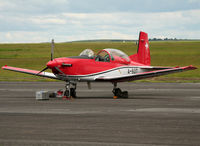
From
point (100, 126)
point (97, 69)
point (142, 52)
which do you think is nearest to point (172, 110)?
point (100, 126)

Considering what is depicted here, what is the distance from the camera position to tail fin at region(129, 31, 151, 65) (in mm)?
25234

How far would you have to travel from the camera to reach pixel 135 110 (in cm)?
1505

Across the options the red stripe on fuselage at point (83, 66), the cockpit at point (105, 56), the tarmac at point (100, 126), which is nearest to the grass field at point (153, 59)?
the cockpit at point (105, 56)

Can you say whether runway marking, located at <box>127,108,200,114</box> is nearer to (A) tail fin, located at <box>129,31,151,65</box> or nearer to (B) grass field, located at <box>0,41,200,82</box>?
(A) tail fin, located at <box>129,31,151,65</box>

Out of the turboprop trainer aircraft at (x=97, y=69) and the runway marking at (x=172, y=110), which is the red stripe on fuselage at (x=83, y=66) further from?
the runway marking at (x=172, y=110)

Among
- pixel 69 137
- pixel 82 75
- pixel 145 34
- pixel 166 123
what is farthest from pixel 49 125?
pixel 145 34

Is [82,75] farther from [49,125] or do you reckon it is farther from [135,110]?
[49,125]

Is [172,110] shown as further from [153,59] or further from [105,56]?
[153,59]

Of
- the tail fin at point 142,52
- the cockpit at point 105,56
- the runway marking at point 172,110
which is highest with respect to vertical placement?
the tail fin at point 142,52

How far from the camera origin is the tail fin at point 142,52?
2523cm

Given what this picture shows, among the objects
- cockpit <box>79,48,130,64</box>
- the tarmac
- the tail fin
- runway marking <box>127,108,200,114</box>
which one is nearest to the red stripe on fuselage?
cockpit <box>79,48,130,64</box>

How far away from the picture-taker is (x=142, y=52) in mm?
25375

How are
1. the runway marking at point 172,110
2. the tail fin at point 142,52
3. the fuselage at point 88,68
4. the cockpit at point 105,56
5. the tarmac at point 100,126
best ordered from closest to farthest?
the tarmac at point 100,126
the runway marking at point 172,110
the fuselage at point 88,68
the cockpit at point 105,56
the tail fin at point 142,52

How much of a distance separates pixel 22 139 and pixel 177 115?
20.1 feet
